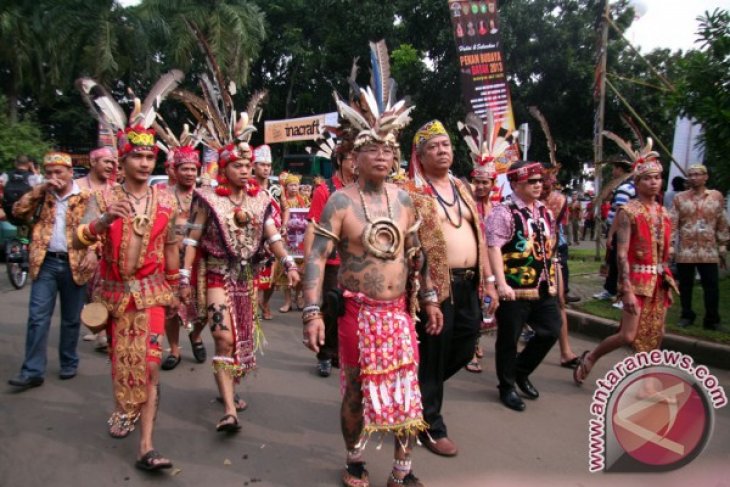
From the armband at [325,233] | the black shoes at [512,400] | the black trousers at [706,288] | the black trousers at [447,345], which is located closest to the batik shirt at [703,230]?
the black trousers at [706,288]

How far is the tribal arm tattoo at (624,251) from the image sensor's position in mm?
4629

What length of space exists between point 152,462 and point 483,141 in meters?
3.73

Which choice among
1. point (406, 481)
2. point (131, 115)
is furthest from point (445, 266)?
point (131, 115)

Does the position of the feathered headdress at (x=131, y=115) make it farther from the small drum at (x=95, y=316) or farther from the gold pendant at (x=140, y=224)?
the small drum at (x=95, y=316)

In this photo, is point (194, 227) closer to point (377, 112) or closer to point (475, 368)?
point (377, 112)

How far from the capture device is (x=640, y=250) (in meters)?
4.68

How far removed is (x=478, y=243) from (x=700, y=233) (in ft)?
13.0

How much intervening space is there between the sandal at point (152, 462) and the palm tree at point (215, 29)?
1969 centimetres

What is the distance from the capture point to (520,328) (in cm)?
468

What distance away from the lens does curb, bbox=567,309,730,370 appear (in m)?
5.75

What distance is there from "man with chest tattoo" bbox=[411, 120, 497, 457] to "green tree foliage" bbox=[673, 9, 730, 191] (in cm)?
284

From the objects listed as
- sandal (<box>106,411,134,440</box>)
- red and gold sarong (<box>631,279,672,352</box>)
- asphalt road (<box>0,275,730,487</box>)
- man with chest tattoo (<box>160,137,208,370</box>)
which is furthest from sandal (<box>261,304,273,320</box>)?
red and gold sarong (<box>631,279,672,352</box>)

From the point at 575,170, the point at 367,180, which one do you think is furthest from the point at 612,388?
the point at 575,170

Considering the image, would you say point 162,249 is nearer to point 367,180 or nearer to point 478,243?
point 367,180
